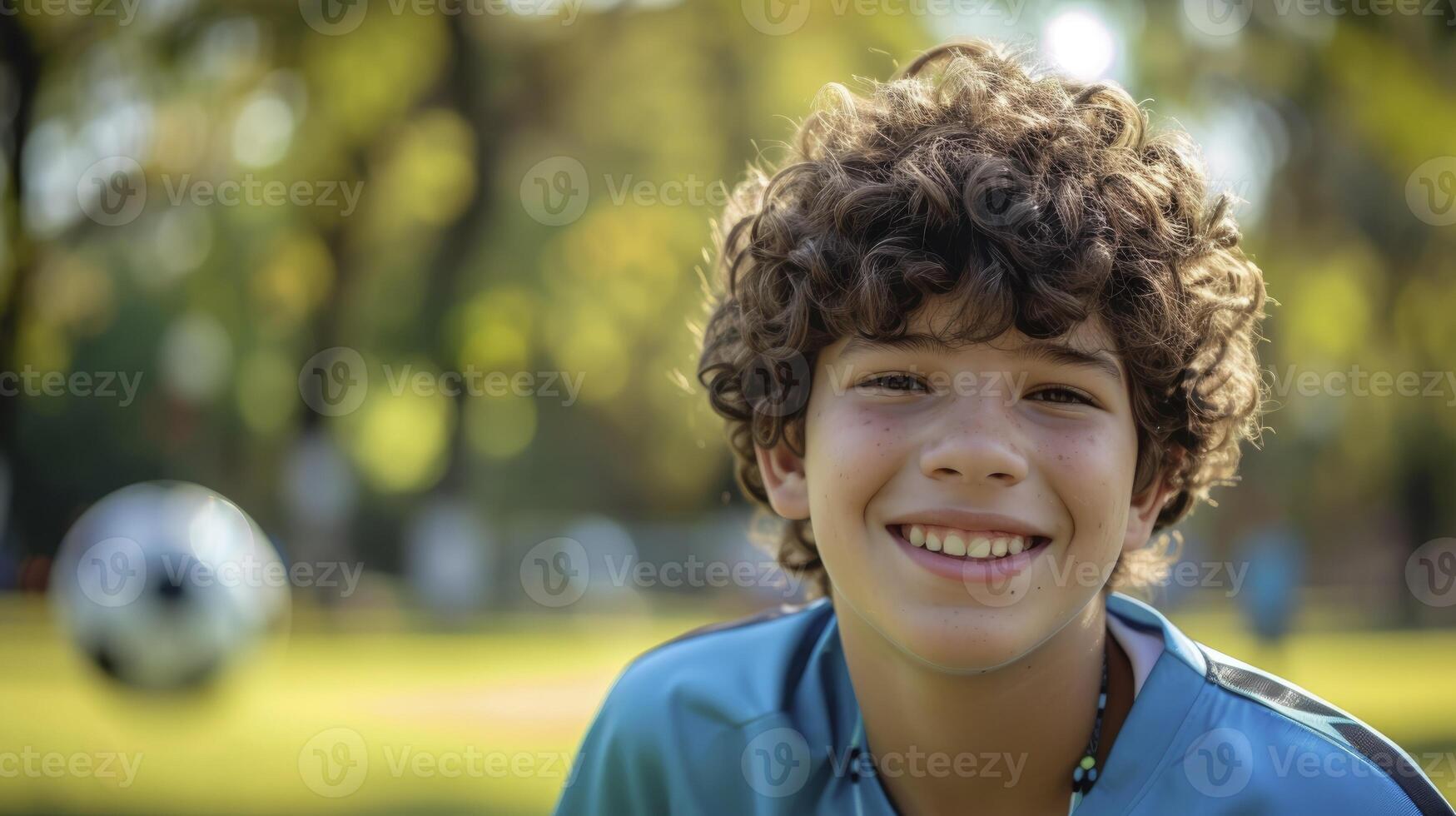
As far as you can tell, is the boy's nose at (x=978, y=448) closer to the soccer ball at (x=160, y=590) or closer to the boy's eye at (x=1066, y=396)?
the boy's eye at (x=1066, y=396)

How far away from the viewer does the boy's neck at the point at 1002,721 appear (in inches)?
106

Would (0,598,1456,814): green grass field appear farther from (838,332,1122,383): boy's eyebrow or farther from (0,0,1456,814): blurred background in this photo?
(838,332,1122,383): boy's eyebrow

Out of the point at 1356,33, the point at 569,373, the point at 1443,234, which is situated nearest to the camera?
the point at 1356,33

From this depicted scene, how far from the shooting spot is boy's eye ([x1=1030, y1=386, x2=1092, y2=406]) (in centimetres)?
254

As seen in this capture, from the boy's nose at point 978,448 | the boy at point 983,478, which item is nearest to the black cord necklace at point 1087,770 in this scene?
the boy at point 983,478

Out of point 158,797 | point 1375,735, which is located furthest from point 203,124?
point 1375,735

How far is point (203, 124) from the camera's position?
16656mm

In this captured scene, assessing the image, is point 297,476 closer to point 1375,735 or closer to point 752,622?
point 752,622

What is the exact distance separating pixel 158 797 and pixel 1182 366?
535cm

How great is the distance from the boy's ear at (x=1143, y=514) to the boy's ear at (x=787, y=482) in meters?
0.74

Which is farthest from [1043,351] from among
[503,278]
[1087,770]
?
[503,278]

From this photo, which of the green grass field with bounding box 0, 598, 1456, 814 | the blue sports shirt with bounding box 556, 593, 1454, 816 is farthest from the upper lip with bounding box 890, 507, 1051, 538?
the green grass field with bounding box 0, 598, 1456, 814

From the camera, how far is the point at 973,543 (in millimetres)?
2486

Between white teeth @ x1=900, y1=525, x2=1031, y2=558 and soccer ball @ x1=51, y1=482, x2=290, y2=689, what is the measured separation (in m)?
7.09
